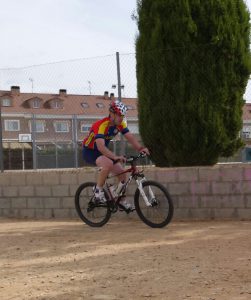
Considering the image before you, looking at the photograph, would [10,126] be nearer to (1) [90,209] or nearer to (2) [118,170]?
(1) [90,209]

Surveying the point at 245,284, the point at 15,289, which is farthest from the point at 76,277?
the point at 245,284

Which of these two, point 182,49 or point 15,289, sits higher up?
point 182,49

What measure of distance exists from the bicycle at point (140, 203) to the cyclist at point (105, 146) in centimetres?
9

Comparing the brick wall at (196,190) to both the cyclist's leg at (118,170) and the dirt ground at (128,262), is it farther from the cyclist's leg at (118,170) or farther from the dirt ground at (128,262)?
the cyclist's leg at (118,170)

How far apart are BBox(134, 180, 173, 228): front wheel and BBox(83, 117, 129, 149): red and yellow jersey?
852mm

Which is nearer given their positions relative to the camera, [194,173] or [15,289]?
[15,289]

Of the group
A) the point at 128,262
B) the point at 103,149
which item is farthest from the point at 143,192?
the point at 128,262

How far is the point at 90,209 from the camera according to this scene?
8477 mm

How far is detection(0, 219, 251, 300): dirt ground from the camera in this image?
4547 millimetres

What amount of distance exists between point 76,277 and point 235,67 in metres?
5.72

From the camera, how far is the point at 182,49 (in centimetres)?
948

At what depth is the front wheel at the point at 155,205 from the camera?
791 cm

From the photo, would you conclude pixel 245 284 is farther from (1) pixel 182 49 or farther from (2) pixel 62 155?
(2) pixel 62 155

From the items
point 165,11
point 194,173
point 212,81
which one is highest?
point 165,11
